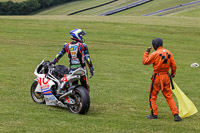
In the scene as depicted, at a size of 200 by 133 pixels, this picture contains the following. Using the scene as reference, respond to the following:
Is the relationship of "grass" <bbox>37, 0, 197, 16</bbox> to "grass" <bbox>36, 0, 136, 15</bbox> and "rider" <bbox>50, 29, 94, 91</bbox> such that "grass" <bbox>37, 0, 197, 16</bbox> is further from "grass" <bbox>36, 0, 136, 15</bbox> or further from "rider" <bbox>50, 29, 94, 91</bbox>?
"rider" <bbox>50, 29, 94, 91</bbox>

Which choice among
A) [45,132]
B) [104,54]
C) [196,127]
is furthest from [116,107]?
[104,54]

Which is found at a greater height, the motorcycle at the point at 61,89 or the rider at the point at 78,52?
the rider at the point at 78,52

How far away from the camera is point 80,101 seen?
9352 millimetres

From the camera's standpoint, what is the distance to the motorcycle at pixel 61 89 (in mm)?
9328

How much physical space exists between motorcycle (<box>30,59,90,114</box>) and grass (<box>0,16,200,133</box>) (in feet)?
0.88

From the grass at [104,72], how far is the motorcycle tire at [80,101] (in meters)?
0.26

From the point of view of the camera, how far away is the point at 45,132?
7.53 metres

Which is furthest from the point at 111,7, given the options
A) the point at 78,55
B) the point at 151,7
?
the point at 78,55

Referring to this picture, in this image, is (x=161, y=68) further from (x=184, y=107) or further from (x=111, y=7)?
(x=111, y=7)

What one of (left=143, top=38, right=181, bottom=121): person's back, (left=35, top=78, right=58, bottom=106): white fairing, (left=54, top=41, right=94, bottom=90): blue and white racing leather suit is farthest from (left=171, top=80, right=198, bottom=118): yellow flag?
(left=35, top=78, right=58, bottom=106): white fairing

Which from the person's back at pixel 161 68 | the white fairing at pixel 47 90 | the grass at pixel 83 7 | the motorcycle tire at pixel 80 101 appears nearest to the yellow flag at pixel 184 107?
the person's back at pixel 161 68

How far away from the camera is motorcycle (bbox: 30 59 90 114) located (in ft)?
30.6

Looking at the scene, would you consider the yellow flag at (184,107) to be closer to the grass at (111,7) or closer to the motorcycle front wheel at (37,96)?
the motorcycle front wheel at (37,96)

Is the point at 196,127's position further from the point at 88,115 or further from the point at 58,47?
the point at 58,47
